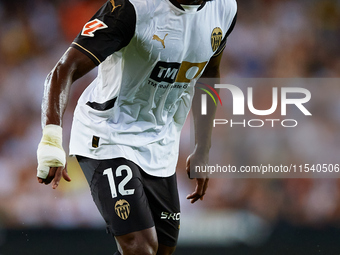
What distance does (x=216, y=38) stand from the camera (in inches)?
106

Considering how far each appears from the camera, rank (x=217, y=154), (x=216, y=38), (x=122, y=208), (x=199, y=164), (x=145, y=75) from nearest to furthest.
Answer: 1. (x=122, y=208)
2. (x=145, y=75)
3. (x=216, y=38)
4. (x=199, y=164)
5. (x=217, y=154)

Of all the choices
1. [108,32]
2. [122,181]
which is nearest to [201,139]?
[122,181]

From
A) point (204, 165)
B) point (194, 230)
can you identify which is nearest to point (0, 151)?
point (194, 230)

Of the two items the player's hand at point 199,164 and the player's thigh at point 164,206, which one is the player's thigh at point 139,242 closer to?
the player's thigh at point 164,206

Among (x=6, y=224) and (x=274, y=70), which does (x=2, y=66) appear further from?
(x=274, y=70)

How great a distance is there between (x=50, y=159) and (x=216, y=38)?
4.11ft

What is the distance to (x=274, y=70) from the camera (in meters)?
4.88

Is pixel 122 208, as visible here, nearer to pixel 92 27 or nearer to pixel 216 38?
pixel 92 27

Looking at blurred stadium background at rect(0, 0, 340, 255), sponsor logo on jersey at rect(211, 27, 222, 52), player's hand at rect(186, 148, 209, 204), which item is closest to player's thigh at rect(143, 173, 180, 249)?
player's hand at rect(186, 148, 209, 204)

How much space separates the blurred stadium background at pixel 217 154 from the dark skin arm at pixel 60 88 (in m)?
2.72

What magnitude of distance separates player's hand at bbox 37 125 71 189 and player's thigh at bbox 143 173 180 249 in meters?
0.76

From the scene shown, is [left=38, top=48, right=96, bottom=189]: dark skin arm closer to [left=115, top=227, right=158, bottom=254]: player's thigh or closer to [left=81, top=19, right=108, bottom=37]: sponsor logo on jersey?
[left=81, top=19, right=108, bottom=37]: sponsor logo on jersey

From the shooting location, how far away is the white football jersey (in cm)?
240

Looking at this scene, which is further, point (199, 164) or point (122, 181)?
point (199, 164)
